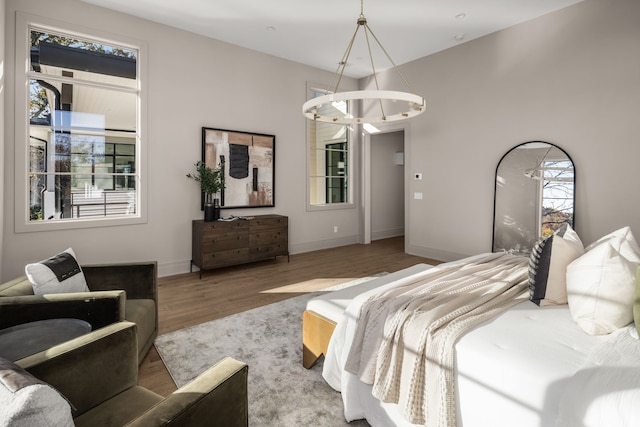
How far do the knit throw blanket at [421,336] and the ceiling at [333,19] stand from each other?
3.44 metres

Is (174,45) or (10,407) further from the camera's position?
(174,45)

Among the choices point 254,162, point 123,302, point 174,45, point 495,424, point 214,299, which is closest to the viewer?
point 495,424

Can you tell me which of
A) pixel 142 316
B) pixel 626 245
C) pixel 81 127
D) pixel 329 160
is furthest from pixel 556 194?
pixel 81 127

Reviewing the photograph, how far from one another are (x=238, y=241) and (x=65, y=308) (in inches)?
118

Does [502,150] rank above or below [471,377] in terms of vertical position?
above

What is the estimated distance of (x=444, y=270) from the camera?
2.62 meters

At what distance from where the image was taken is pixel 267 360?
8.07 ft

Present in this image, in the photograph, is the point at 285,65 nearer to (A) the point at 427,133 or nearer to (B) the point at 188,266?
(A) the point at 427,133

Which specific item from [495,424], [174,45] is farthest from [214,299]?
[174,45]

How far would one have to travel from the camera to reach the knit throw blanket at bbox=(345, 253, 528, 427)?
1.50 metres

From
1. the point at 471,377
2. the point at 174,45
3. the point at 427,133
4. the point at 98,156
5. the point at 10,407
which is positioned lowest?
the point at 471,377

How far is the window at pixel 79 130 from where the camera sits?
3.84m

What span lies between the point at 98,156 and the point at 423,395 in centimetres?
437

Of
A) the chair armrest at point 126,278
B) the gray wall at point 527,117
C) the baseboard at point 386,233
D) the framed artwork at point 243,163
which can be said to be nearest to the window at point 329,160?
the framed artwork at point 243,163
